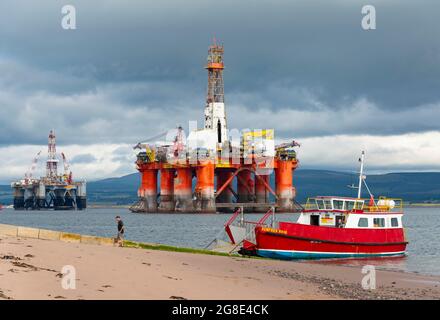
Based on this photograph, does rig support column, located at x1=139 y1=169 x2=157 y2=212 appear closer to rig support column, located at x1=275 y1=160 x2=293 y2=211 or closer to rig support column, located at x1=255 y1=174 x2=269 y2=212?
rig support column, located at x1=255 y1=174 x2=269 y2=212

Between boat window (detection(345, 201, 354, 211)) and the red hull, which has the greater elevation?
boat window (detection(345, 201, 354, 211))

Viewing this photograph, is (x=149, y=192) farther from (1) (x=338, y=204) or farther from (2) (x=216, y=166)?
(1) (x=338, y=204)

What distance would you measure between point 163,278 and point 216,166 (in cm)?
10690

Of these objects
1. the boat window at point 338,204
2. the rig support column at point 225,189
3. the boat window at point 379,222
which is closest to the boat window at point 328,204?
the boat window at point 338,204

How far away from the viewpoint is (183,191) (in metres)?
135

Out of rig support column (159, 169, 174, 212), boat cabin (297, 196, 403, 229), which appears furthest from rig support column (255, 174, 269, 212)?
boat cabin (297, 196, 403, 229)

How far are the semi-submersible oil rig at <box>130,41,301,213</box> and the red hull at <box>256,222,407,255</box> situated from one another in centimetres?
7729

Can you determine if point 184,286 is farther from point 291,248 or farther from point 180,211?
point 180,211

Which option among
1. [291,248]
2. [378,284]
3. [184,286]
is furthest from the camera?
[291,248]

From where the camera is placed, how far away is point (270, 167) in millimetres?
136000

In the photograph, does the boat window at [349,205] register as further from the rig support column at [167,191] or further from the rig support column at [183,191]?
the rig support column at [167,191]

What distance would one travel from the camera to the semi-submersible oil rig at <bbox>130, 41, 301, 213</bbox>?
13162cm
